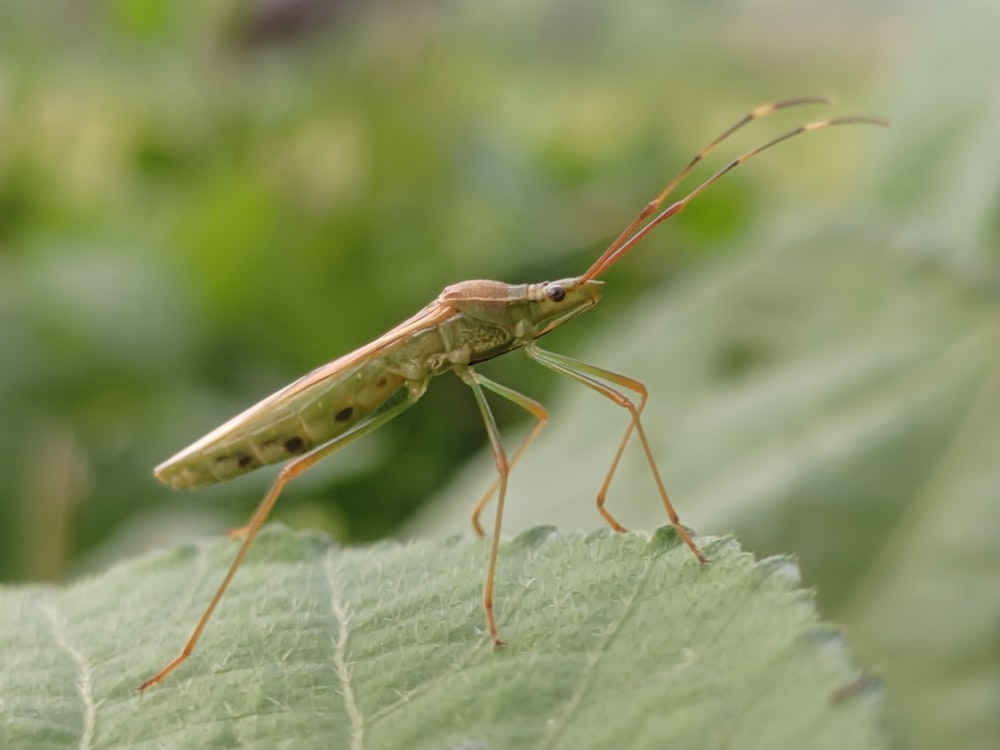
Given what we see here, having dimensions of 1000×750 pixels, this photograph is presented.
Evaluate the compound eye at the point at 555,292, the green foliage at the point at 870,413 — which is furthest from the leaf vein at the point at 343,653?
the green foliage at the point at 870,413

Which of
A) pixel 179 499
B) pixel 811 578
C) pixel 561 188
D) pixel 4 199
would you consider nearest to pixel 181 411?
pixel 179 499

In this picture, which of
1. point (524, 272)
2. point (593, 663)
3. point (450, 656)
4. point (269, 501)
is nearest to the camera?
point (593, 663)

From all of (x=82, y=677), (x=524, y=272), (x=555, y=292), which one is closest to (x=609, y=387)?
(x=555, y=292)

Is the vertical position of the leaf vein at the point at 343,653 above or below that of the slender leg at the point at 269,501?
below

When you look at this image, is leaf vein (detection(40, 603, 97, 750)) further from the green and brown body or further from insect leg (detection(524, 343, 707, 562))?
insect leg (detection(524, 343, 707, 562))

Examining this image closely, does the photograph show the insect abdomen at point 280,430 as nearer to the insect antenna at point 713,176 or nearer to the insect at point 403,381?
the insect at point 403,381

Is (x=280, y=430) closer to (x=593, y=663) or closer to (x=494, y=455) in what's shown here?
(x=494, y=455)

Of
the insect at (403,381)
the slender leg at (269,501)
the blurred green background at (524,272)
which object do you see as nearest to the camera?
the slender leg at (269,501)

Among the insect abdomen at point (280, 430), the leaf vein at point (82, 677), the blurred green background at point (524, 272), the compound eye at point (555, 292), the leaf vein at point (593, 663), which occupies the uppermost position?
the blurred green background at point (524, 272)
